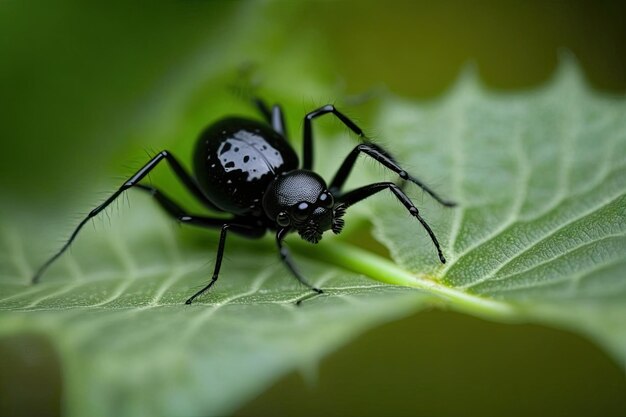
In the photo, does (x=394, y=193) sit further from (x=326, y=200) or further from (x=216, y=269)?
(x=216, y=269)

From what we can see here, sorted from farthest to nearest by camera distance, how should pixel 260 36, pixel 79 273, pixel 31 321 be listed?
pixel 260 36 → pixel 79 273 → pixel 31 321

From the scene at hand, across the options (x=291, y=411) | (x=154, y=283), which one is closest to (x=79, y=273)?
(x=154, y=283)

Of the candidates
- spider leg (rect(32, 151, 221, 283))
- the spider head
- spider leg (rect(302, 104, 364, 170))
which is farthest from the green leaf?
spider leg (rect(32, 151, 221, 283))

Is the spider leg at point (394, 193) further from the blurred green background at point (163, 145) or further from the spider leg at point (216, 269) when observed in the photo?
the blurred green background at point (163, 145)

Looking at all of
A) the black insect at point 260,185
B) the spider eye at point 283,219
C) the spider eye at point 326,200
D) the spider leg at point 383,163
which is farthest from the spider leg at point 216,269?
the spider leg at point 383,163

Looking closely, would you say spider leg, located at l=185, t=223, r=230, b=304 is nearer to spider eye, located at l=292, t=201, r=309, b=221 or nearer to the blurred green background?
spider eye, located at l=292, t=201, r=309, b=221

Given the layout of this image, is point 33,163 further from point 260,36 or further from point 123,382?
point 123,382

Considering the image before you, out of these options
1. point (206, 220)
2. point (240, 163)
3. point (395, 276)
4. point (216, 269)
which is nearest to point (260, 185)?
point (240, 163)
